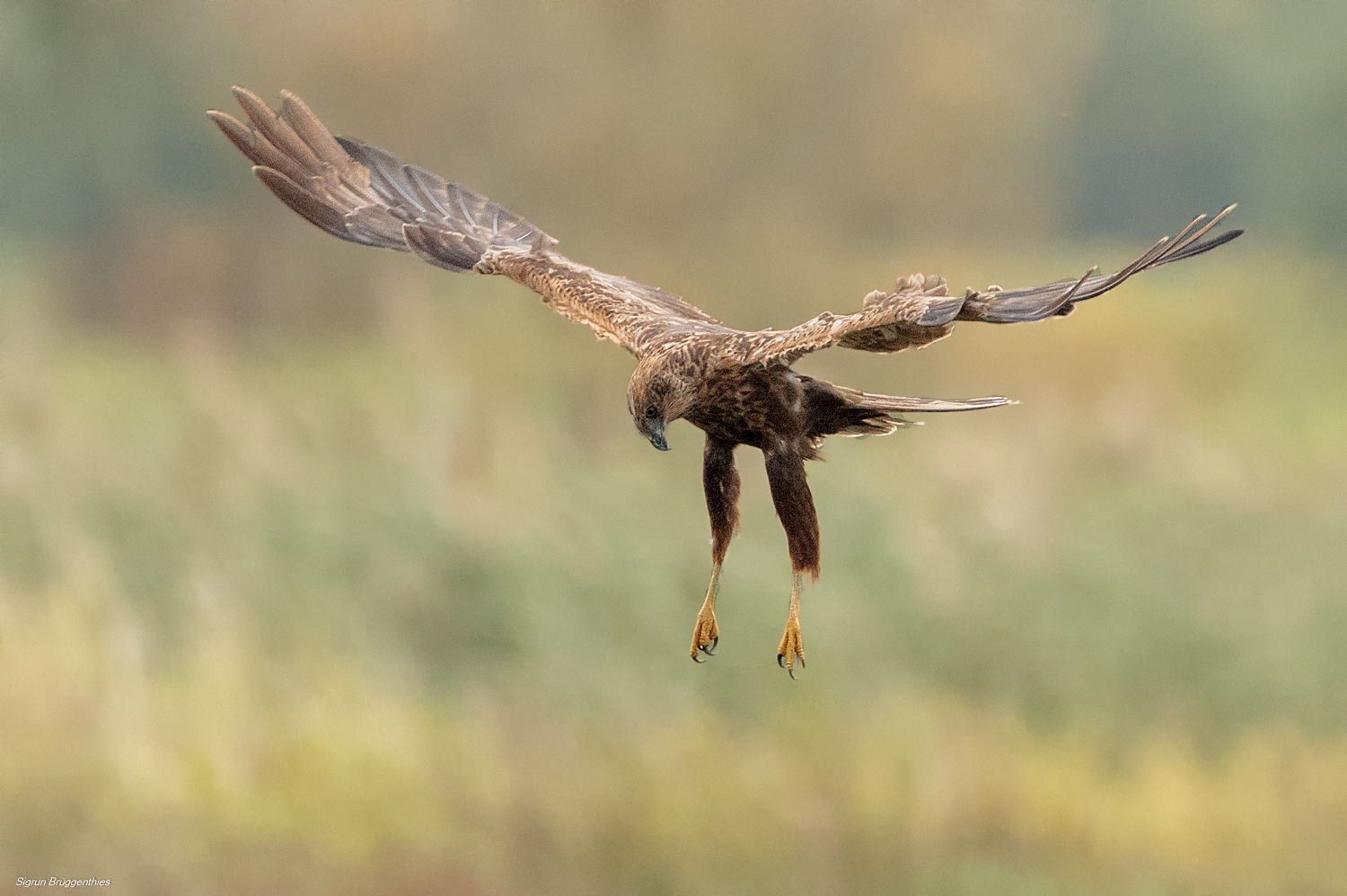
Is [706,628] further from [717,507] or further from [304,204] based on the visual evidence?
[304,204]

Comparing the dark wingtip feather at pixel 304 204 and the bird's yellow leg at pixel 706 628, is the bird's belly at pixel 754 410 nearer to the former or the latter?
the bird's yellow leg at pixel 706 628

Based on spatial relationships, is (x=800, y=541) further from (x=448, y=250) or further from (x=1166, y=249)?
(x=448, y=250)

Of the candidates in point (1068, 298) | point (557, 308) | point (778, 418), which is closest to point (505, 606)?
point (557, 308)

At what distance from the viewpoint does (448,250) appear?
471 cm

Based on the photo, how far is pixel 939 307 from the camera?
9.89 feet

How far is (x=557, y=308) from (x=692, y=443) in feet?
13.6

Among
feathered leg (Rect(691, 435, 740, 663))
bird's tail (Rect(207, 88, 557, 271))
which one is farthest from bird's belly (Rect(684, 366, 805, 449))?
bird's tail (Rect(207, 88, 557, 271))

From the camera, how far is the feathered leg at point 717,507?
372cm

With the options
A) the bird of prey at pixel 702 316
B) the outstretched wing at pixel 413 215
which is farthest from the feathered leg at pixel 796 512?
the outstretched wing at pixel 413 215

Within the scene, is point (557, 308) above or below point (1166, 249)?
above

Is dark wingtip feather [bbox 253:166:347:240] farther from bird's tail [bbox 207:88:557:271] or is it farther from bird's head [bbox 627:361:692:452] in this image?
bird's head [bbox 627:361:692:452]

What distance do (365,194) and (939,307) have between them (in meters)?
2.74

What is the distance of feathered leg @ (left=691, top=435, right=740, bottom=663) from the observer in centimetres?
372

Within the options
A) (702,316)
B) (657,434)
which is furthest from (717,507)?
(702,316)
